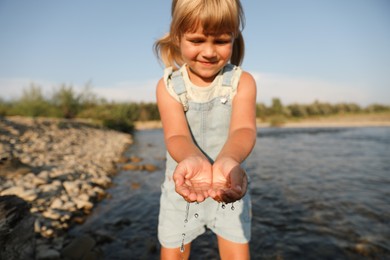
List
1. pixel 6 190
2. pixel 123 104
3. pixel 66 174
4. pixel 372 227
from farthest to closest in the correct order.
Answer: pixel 123 104 < pixel 66 174 < pixel 6 190 < pixel 372 227

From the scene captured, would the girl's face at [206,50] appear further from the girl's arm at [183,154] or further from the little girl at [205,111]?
the girl's arm at [183,154]

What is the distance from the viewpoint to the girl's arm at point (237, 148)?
4.13 feet

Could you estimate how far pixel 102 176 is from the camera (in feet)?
22.9

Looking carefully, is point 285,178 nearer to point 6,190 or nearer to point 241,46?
point 241,46

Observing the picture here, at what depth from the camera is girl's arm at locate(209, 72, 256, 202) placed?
1260mm

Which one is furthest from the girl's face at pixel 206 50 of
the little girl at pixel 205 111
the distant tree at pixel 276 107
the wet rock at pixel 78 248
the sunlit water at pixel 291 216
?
the distant tree at pixel 276 107

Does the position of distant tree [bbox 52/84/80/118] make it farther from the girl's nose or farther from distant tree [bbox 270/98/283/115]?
distant tree [bbox 270/98/283/115]

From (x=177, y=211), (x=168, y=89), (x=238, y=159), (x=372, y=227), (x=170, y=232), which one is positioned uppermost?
(x=168, y=89)

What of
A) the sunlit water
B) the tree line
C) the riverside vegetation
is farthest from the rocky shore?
the tree line

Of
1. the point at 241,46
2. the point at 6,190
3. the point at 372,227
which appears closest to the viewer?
the point at 241,46

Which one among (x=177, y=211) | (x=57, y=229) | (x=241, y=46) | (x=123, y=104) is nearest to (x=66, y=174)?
(x=57, y=229)

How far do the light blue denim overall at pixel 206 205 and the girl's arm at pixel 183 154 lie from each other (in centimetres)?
11

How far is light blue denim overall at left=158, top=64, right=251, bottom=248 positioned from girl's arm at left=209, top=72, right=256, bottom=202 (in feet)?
0.39

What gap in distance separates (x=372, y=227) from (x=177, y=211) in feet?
12.7
